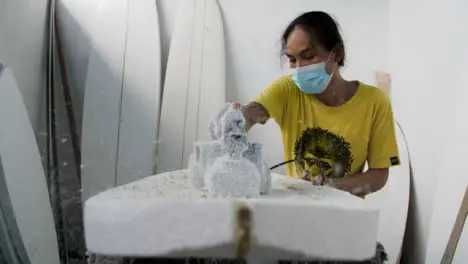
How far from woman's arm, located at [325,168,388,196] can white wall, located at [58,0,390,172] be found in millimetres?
188

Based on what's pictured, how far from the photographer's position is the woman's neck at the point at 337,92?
0.80 metres

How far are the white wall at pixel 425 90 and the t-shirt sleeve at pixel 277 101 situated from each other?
0.79 feet

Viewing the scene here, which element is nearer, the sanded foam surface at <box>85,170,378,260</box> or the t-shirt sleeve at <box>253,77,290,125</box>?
the sanded foam surface at <box>85,170,378,260</box>

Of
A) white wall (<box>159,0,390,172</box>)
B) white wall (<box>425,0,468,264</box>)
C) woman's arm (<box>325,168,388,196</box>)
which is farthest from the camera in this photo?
white wall (<box>159,0,390,172</box>)

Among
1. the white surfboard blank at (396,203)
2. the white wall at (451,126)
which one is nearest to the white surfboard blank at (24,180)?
the white surfboard blank at (396,203)

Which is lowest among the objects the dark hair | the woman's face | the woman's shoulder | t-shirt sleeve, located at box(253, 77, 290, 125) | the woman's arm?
the woman's arm

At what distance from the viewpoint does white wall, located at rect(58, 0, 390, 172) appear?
36.7 inches

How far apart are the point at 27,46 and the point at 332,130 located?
610 mm

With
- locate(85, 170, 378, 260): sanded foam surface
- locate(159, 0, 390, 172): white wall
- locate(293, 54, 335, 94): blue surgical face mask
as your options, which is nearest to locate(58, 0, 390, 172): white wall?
locate(159, 0, 390, 172): white wall

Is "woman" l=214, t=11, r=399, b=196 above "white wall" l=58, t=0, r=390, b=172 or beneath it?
beneath

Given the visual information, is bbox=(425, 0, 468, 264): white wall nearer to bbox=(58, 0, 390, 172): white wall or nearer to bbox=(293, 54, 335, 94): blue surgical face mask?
bbox=(58, 0, 390, 172): white wall

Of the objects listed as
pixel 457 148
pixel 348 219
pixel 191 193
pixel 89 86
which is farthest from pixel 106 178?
pixel 457 148

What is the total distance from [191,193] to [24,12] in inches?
23.8

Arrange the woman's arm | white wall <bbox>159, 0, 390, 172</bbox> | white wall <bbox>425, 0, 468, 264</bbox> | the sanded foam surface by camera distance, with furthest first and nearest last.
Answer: white wall <bbox>159, 0, 390, 172</bbox>, white wall <bbox>425, 0, 468, 264</bbox>, the woman's arm, the sanded foam surface
